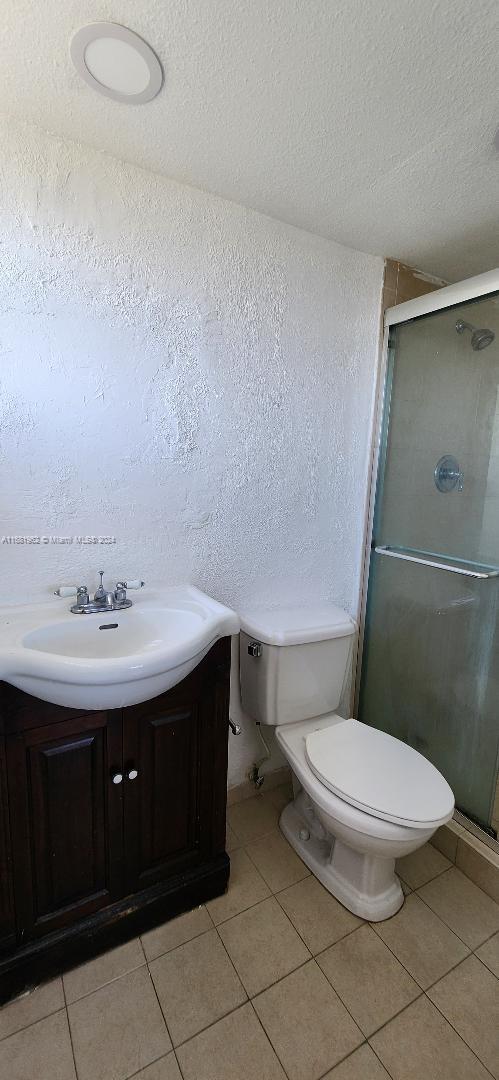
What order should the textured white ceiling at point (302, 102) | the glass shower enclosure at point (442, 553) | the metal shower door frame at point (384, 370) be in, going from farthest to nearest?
1. the glass shower enclosure at point (442, 553)
2. the metal shower door frame at point (384, 370)
3. the textured white ceiling at point (302, 102)

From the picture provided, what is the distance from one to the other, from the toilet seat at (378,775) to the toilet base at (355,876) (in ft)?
0.65

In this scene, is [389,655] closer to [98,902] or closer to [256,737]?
[256,737]

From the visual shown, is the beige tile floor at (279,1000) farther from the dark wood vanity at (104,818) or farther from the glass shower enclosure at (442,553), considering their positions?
the glass shower enclosure at (442,553)

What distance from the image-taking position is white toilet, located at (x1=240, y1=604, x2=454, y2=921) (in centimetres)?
119

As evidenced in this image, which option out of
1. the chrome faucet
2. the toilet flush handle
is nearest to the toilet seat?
the toilet flush handle

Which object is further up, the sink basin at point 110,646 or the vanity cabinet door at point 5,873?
the sink basin at point 110,646

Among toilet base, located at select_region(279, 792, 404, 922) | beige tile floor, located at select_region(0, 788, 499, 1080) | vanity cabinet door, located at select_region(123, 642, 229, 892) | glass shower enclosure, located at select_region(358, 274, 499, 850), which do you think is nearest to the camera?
beige tile floor, located at select_region(0, 788, 499, 1080)

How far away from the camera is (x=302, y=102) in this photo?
40.0 inches

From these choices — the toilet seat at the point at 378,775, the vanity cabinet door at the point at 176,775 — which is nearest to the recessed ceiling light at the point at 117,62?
the vanity cabinet door at the point at 176,775

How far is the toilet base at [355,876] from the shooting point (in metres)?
1.32

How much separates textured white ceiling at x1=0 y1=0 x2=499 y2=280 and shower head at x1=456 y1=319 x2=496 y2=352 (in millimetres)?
288

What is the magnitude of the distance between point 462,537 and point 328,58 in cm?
136

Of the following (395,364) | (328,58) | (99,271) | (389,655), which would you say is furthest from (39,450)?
(389,655)

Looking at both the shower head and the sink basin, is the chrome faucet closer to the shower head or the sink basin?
the sink basin
